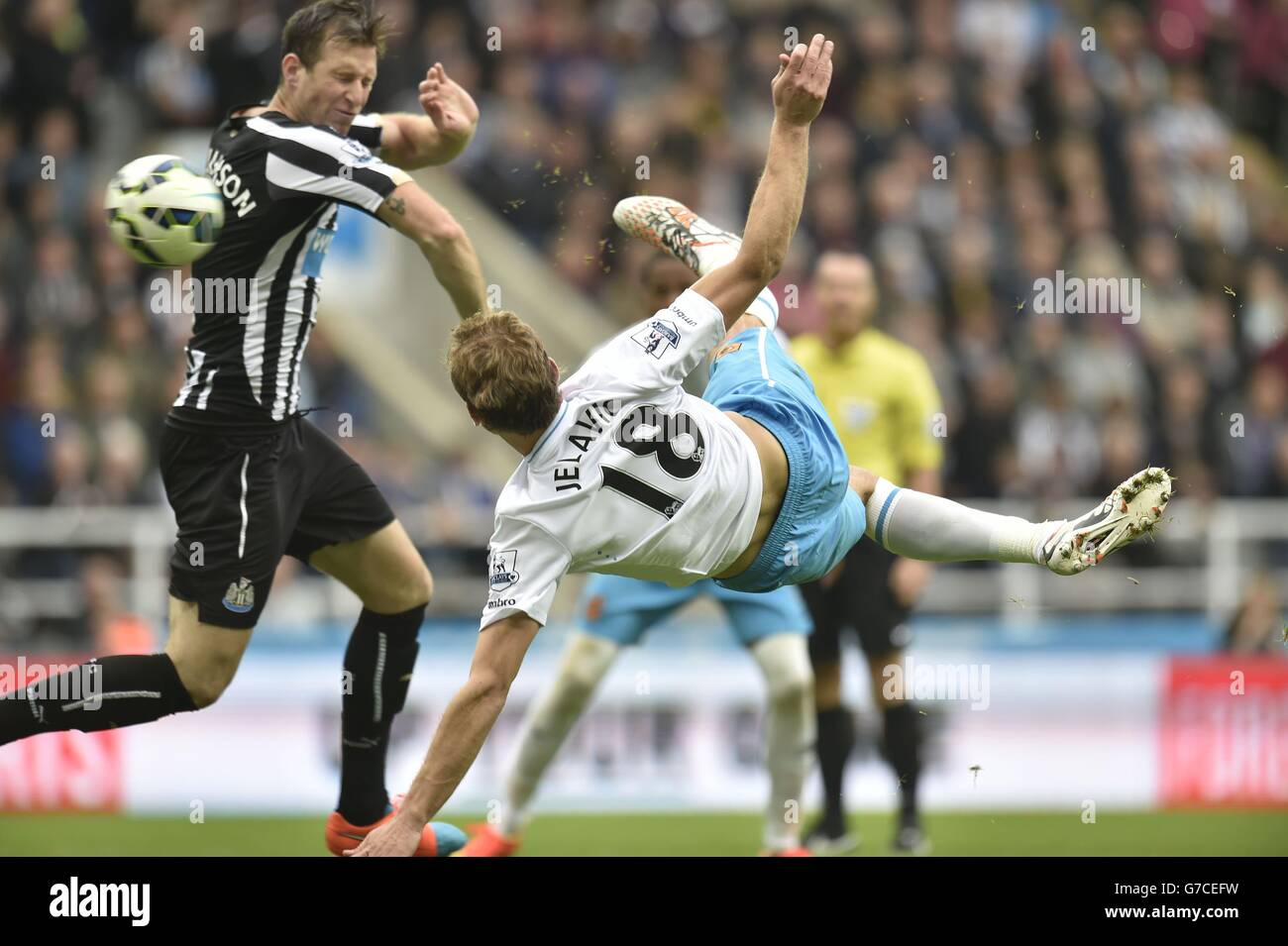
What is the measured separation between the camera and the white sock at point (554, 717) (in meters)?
8.00

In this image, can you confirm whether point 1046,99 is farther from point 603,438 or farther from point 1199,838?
point 603,438

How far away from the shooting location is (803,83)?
550 centimetres

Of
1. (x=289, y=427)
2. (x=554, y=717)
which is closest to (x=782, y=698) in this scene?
(x=554, y=717)

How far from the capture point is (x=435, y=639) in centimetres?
1097

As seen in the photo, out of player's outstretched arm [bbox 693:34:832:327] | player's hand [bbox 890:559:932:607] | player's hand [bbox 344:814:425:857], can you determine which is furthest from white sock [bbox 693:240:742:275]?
player's hand [bbox 890:559:932:607]

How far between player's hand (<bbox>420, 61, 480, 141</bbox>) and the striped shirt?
10.7 inches

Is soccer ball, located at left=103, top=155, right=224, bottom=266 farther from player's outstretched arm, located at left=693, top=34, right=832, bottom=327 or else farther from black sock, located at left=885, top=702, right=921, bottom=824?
black sock, located at left=885, top=702, right=921, bottom=824

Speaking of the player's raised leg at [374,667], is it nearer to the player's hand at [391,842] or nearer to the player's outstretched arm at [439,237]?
the player's outstretched arm at [439,237]

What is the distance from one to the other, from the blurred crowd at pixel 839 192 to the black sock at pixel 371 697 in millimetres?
5025

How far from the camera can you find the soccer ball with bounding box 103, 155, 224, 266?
570 cm

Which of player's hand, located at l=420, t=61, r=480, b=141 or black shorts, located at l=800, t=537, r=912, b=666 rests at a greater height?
player's hand, located at l=420, t=61, r=480, b=141

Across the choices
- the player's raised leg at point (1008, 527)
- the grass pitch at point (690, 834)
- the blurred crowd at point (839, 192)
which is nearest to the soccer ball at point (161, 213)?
the player's raised leg at point (1008, 527)

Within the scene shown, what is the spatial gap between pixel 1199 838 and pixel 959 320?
16.6ft

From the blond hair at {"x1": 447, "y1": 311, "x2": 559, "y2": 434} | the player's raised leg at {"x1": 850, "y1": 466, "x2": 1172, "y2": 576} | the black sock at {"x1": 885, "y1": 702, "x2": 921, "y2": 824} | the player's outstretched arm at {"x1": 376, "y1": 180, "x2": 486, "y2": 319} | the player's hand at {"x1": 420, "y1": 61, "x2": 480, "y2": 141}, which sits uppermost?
the player's hand at {"x1": 420, "y1": 61, "x2": 480, "y2": 141}
